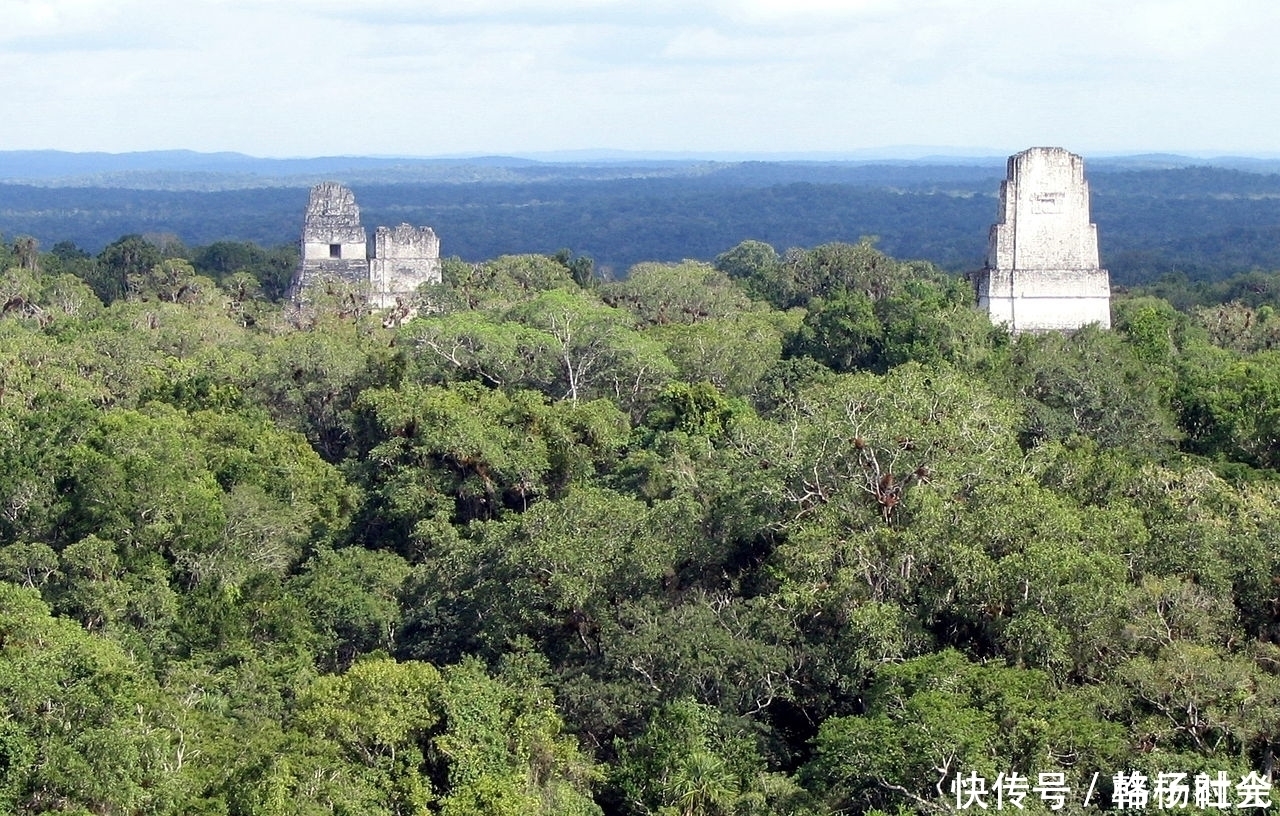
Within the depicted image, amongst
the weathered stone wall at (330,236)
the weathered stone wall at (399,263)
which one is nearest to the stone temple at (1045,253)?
the weathered stone wall at (399,263)

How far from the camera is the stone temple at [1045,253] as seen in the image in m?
31.3

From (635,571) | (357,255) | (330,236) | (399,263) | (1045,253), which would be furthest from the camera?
(357,255)

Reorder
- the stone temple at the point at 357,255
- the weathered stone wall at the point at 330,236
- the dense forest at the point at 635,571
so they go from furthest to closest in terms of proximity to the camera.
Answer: the weathered stone wall at the point at 330,236 < the stone temple at the point at 357,255 < the dense forest at the point at 635,571

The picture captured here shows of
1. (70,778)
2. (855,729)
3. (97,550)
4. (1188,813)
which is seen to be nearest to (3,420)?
(97,550)

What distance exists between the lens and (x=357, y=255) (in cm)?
4525

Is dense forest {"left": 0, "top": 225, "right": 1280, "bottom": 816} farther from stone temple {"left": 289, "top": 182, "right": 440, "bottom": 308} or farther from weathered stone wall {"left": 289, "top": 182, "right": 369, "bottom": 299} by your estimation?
weathered stone wall {"left": 289, "top": 182, "right": 369, "bottom": 299}

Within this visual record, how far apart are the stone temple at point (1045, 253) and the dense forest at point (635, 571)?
1.74 m

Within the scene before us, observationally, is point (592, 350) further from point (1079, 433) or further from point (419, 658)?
point (419, 658)

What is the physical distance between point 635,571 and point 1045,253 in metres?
15.4

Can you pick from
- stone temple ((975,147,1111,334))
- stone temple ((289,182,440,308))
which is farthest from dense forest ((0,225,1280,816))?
stone temple ((289,182,440,308))

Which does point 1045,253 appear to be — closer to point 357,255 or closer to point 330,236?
point 357,255

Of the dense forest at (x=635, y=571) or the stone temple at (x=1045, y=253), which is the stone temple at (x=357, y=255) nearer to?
the dense forest at (x=635, y=571)

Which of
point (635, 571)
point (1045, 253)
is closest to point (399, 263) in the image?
point (1045, 253)

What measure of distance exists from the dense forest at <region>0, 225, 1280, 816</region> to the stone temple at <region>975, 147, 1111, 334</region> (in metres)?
1.74
